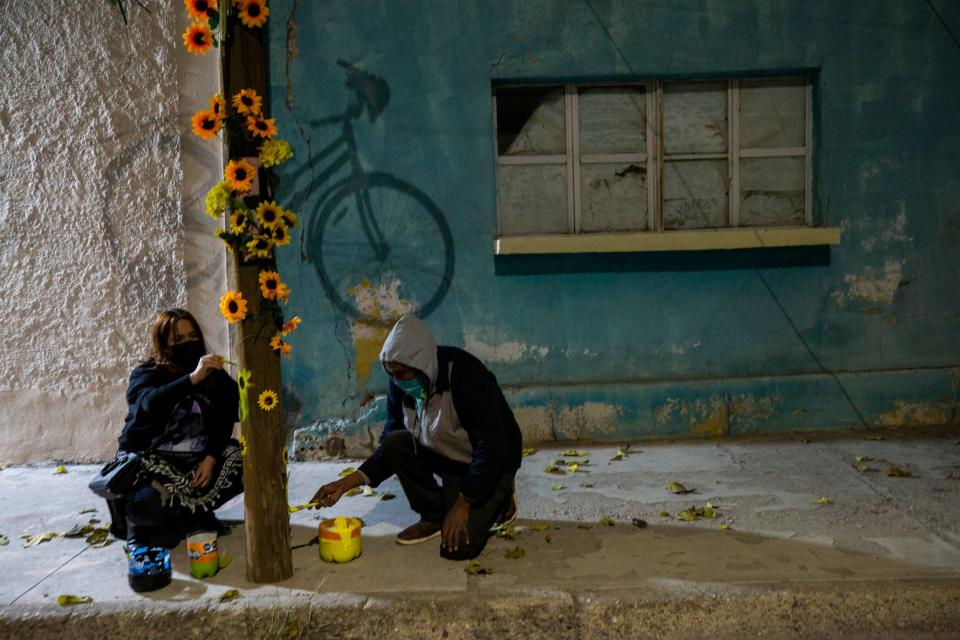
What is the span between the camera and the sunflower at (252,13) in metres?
3.09

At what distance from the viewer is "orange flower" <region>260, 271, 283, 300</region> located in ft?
10.8

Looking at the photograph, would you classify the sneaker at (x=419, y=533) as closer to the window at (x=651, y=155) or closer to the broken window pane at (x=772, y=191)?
the window at (x=651, y=155)

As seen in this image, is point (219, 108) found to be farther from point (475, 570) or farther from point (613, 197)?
point (613, 197)

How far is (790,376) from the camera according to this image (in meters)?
5.66

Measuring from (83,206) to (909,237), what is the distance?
5.55 metres

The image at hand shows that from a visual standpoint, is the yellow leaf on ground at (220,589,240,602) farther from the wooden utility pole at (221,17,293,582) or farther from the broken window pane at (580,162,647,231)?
the broken window pane at (580,162,647,231)

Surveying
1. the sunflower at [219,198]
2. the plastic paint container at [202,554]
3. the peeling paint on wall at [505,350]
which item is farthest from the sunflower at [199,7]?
the peeling paint on wall at [505,350]

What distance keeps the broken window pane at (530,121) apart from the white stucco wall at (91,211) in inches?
75.8

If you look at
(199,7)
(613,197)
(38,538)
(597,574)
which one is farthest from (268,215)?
(613,197)

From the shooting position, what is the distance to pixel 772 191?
5785mm

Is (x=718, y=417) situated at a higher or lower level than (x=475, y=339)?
lower

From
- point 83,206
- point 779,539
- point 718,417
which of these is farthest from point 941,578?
point 83,206

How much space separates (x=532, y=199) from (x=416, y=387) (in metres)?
2.43

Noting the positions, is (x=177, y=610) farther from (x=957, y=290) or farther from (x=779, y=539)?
(x=957, y=290)
